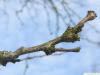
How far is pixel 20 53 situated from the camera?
0.97 metres

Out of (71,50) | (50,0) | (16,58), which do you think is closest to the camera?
(71,50)

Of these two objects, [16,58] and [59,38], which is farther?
[16,58]

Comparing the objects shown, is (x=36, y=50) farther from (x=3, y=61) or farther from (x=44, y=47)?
(x=3, y=61)

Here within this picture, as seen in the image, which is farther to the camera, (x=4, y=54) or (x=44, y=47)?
(x=4, y=54)

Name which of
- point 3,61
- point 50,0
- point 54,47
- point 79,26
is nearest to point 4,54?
point 3,61

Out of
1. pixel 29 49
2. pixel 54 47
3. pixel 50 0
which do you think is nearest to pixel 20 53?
pixel 29 49

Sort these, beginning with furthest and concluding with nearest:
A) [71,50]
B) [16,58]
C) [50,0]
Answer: [50,0] → [16,58] → [71,50]

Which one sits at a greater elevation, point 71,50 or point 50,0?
point 50,0

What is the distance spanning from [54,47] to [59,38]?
2.1 inches

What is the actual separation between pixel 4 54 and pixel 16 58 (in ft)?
0.31

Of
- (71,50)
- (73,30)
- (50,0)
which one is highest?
(50,0)

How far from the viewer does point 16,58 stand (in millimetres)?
1016

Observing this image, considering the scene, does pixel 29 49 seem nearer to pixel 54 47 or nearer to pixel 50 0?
pixel 54 47

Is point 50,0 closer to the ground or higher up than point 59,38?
higher up
